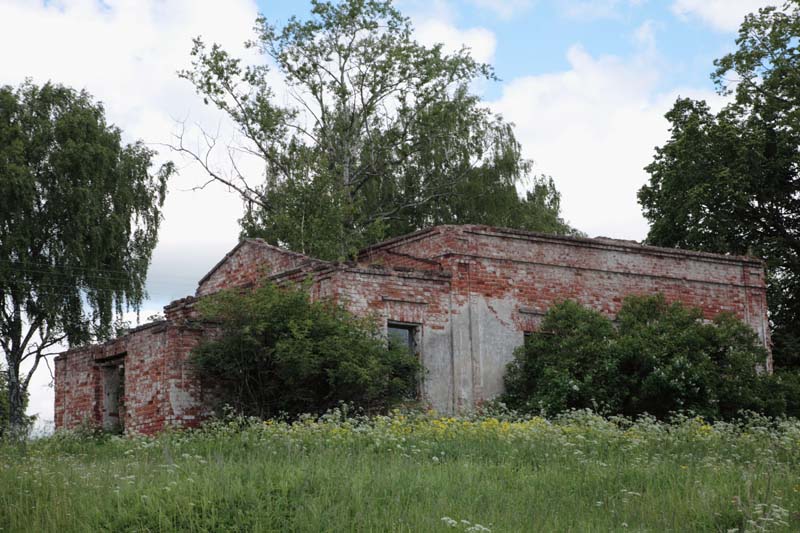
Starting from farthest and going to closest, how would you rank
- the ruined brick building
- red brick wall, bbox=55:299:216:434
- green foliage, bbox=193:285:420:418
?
the ruined brick building
red brick wall, bbox=55:299:216:434
green foliage, bbox=193:285:420:418

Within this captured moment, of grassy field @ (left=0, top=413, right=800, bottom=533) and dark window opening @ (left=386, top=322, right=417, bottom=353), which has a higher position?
dark window opening @ (left=386, top=322, right=417, bottom=353)

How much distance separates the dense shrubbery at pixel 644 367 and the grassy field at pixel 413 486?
6870 millimetres

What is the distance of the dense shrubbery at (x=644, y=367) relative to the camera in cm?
2303

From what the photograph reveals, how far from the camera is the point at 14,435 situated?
16.0m

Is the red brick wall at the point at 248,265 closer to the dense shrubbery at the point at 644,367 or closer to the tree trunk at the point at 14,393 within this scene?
the dense shrubbery at the point at 644,367

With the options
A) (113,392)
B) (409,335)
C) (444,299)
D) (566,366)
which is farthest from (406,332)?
(113,392)

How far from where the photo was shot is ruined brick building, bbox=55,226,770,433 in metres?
22.9

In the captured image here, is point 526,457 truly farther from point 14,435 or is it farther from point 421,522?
point 14,435

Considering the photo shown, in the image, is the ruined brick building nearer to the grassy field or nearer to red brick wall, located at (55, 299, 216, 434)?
red brick wall, located at (55, 299, 216, 434)

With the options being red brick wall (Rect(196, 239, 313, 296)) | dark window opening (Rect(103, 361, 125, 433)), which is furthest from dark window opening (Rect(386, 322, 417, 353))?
dark window opening (Rect(103, 361, 125, 433))

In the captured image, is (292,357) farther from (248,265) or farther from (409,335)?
(248,265)

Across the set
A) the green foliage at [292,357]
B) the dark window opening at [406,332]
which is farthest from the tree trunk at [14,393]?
the dark window opening at [406,332]

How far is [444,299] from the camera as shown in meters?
24.0

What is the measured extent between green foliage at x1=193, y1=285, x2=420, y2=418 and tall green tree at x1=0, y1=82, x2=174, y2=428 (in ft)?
49.0
